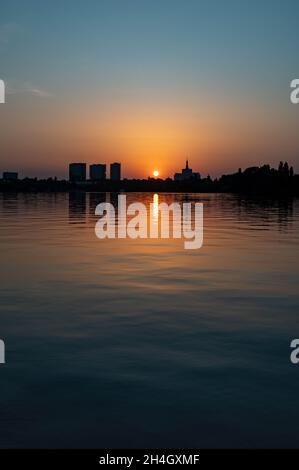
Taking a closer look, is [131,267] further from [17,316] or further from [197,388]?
[197,388]

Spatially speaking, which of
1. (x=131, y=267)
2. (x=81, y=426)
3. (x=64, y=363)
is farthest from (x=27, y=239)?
(x=81, y=426)

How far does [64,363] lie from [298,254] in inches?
815

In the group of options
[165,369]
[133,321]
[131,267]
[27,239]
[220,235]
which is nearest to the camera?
[165,369]

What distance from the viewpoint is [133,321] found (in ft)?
48.0

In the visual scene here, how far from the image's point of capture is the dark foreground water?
26.7ft

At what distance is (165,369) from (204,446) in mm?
3074

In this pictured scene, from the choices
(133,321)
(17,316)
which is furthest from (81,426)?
(17,316)

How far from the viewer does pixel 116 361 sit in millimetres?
11086

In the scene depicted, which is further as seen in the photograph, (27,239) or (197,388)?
(27,239)

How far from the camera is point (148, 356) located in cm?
1141

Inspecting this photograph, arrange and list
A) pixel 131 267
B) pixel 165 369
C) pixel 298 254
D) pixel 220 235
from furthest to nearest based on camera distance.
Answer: pixel 220 235, pixel 298 254, pixel 131 267, pixel 165 369

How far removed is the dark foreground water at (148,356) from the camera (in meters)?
8.14

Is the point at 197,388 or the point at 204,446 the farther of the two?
the point at 197,388
